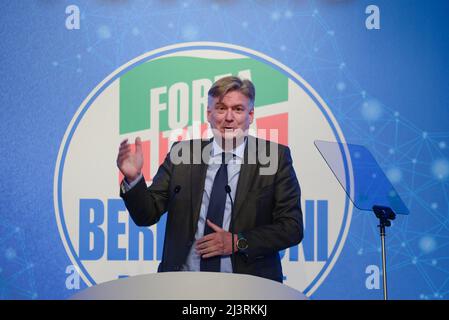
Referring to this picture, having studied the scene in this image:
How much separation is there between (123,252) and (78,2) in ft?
5.37

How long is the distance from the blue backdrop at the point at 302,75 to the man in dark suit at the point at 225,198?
51cm

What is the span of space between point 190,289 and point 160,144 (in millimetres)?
2652

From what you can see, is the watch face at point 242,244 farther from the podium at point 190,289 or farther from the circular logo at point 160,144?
the podium at point 190,289

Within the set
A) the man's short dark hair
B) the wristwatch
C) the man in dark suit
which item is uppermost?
the man's short dark hair

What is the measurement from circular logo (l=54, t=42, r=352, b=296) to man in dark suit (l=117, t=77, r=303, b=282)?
7.0 inches

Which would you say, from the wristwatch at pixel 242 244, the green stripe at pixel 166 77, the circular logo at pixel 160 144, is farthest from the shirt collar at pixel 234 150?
the wristwatch at pixel 242 244

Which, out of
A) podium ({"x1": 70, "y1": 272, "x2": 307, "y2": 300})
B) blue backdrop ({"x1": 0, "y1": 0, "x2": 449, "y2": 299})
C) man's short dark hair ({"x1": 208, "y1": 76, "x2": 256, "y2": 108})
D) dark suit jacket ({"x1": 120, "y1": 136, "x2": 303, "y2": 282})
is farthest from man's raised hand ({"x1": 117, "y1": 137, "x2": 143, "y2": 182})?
podium ({"x1": 70, "y1": 272, "x2": 307, "y2": 300})

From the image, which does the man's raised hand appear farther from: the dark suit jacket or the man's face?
the man's face

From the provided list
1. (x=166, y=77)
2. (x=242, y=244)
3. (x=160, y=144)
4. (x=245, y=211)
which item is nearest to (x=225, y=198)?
(x=245, y=211)

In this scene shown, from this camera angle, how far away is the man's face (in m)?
3.60

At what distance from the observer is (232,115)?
359 cm

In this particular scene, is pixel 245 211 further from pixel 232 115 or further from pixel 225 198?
pixel 232 115

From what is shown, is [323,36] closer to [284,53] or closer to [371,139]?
[284,53]

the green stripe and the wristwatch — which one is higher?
the green stripe
